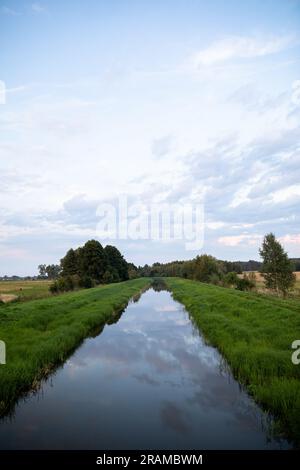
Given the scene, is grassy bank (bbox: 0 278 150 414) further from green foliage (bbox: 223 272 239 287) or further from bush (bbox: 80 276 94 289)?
bush (bbox: 80 276 94 289)

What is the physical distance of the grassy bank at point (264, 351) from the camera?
9.03 meters

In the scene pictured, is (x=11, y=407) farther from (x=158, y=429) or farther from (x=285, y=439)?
(x=285, y=439)

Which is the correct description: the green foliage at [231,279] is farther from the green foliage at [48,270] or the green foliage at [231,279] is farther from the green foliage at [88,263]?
the green foliage at [48,270]

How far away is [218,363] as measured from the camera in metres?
14.5

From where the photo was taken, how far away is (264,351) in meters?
13.2

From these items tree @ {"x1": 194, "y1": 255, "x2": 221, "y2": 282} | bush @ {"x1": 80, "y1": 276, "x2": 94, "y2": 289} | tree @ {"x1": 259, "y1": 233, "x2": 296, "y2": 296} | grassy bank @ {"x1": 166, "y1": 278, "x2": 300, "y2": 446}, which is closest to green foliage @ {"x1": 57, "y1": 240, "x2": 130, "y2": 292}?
bush @ {"x1": 80, "y1": 276, "x2": 94, "y2": 289}

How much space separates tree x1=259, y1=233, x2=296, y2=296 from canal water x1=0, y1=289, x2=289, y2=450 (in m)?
25.1

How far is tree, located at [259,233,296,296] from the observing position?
3916 cm

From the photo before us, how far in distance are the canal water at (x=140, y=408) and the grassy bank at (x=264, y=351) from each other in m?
0.43

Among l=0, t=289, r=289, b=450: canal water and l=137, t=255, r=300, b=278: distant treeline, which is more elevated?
l=137, t=255, r=300, b=278: distant treeline

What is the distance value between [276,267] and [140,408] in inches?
1280

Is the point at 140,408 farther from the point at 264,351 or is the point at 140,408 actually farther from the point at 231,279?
the point at 231,279
